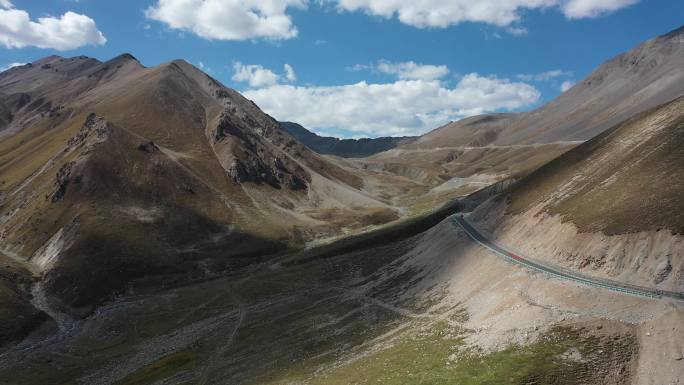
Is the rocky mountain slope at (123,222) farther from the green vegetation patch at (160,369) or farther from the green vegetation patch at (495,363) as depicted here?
the green vegetation patch at (495,363)

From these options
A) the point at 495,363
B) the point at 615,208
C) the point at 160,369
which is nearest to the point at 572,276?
the point at 615,208

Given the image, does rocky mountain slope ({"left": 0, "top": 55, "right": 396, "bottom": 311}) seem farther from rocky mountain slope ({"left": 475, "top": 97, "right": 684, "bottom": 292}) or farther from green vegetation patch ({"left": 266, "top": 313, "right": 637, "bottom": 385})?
green vegetation patch ({"left": 266, "top": 313, "right": 637, "bottom": 385})

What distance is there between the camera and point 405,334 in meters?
55.8

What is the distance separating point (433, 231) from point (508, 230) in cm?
2480

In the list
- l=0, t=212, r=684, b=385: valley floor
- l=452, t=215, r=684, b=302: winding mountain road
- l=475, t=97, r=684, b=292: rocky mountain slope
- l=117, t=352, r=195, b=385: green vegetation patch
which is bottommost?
l=117, t=352, r=195, b=385: green vegetation patch

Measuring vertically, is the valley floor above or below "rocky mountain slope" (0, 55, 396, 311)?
below

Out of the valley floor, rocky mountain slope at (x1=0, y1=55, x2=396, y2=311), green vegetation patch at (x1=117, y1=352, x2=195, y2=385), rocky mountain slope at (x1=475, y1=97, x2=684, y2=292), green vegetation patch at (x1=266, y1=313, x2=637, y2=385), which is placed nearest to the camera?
green vegetation patch at (x1=266, y1=313, x2=637, y2=385)

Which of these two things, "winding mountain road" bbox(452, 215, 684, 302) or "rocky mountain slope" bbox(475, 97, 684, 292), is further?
"rocky mountain slope" bbox(475, 97, 684, 292)

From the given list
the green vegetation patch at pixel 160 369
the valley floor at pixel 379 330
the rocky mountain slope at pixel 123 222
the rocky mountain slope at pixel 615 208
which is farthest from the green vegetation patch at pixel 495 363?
the rocky mountain slope at pixel 123 222

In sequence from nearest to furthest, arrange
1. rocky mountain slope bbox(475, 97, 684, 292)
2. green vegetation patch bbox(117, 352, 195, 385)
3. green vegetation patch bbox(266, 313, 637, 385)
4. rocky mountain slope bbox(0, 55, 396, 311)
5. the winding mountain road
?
green vegetation patch bbox(266, 313, 637, 385) → the winding mountain road → rocky mountain slope bbox(475, 97, 684, 292) → green vegetation patch bbox(117, 352, 195, 385) → rocky mountain slope bbox(0, 55, 396, 311)

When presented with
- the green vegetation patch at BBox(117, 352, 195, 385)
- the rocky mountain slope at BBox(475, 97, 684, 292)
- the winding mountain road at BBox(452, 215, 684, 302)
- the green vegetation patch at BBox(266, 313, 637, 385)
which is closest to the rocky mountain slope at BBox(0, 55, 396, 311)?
the green vegetation patch at BBox(117, 352, 195, 385)

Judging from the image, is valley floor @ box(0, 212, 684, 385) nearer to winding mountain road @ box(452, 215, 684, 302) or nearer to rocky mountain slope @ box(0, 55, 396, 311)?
winding mountain road @ box(452, 215, 684, 302)

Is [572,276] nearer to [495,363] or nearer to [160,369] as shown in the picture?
[495,363]

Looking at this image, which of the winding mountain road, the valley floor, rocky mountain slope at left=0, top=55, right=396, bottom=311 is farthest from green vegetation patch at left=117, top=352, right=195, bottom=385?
rocky mountain slope at left=0, top=55, right=396, bottom=311
